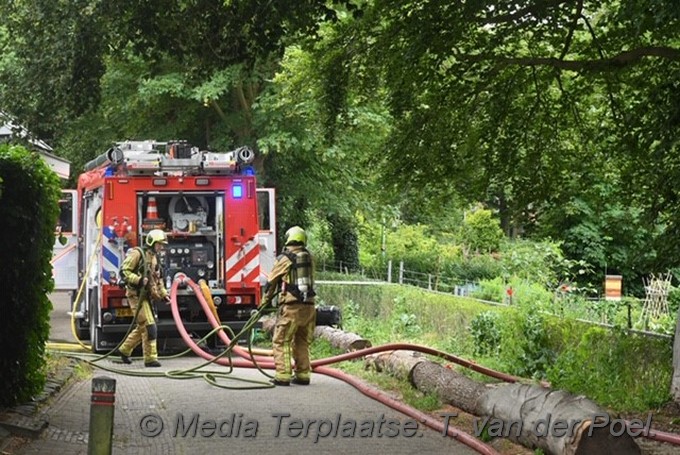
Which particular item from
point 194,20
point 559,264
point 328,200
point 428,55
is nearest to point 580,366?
point 428,55

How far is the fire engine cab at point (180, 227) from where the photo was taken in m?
15.2

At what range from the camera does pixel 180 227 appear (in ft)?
51.1

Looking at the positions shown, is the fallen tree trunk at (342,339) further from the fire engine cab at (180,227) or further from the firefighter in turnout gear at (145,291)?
the firefighter in turnout gear at (145,291)

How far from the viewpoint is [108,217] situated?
49.6ft

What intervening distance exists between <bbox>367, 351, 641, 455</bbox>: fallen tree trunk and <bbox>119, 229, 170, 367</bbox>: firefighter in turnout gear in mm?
4322

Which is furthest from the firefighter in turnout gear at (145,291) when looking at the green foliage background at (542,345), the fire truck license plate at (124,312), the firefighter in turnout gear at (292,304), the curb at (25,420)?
the green foliage background at (542,345)

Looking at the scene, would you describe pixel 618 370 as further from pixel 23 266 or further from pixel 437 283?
pixel 437 283

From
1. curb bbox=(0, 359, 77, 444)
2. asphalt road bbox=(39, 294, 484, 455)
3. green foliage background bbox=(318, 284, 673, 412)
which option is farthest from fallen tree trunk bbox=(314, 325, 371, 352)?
curb bbox=(0, 359, 77, 444)

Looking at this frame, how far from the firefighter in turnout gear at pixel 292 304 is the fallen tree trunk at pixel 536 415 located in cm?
162

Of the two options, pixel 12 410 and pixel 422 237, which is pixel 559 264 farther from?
pixel 12 410

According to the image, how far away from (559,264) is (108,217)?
37.7 ft

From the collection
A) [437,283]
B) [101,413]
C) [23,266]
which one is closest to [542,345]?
[23,266]

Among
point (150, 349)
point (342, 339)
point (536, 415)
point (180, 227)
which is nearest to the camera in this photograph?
point (536, 415)

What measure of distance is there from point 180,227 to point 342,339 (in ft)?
9.75
